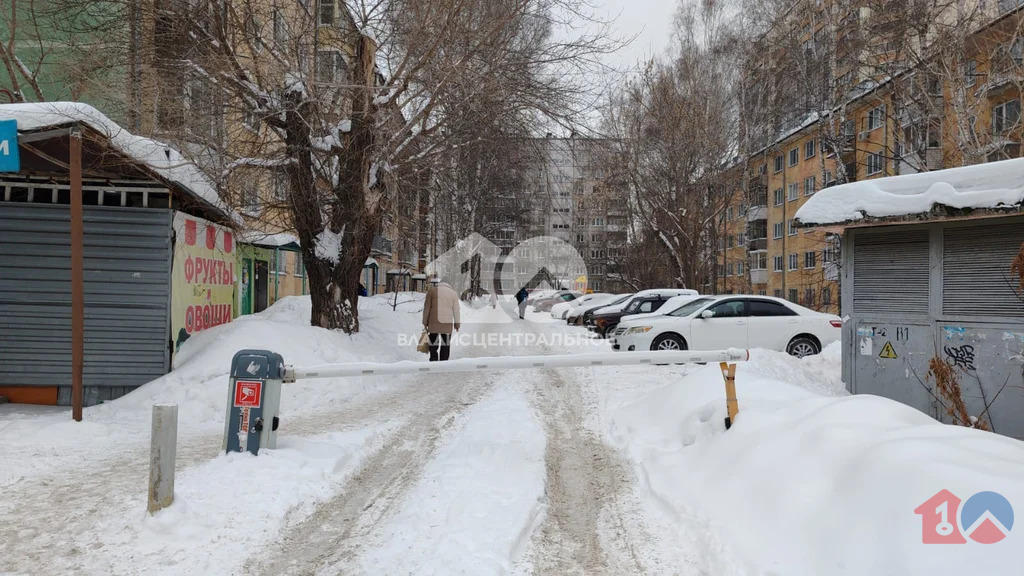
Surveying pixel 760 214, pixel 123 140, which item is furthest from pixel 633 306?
pixel 760 214

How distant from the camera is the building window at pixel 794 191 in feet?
147

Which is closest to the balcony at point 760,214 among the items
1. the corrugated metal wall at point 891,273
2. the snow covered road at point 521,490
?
the corrugated metal wall at point 891,273

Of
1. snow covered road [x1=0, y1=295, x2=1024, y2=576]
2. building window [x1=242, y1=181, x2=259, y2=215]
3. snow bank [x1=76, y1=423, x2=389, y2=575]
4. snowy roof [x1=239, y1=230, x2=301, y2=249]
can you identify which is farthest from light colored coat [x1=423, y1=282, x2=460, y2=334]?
snow bank [x1=76, y1=423, x2=389, y2=575]

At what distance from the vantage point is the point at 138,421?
7.86 metres

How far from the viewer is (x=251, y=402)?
18.1 feet

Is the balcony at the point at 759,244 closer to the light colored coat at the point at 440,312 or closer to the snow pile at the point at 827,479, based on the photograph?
the light colored coat at the point at 440,312

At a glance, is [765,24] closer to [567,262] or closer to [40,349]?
[40,349]

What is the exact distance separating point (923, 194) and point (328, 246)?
10014 millimetres

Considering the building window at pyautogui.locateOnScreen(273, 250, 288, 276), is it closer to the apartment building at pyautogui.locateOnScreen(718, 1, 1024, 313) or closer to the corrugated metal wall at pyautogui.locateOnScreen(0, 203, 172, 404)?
the corrugated metal wall at pyautogui.locateOnScreen(0, 203, 172, 404)

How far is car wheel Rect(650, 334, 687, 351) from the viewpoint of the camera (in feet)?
45.4

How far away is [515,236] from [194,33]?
34.8m

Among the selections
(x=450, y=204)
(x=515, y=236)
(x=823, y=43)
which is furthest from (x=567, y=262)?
(x=823, y=43)
